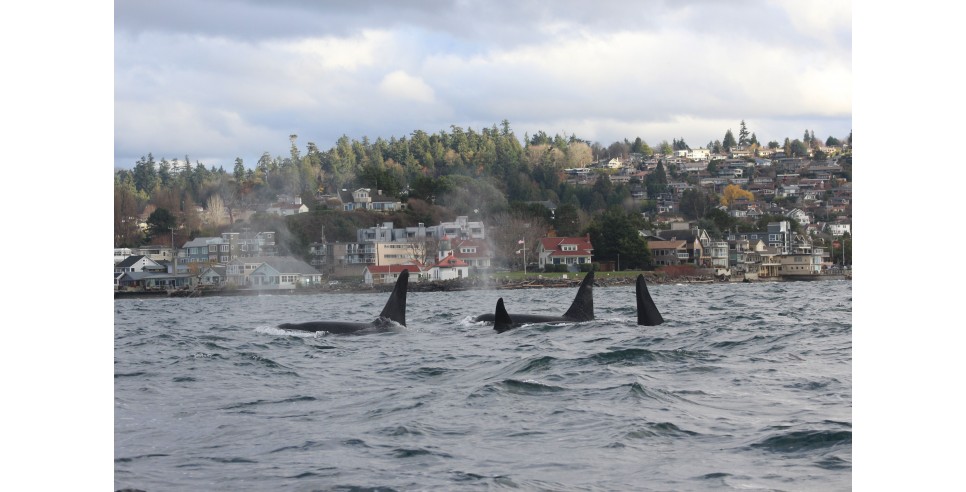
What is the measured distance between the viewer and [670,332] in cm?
2333

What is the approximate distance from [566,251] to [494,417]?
81.5 metres

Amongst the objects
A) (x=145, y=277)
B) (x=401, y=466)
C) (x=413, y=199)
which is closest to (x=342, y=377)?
(x=401, y=466)

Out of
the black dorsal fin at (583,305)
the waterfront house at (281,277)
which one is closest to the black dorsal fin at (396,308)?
the black dorsal fin at (583,305)

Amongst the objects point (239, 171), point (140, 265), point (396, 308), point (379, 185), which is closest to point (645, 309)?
point (396, 308)

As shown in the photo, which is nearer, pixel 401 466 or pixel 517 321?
pixel 401 466

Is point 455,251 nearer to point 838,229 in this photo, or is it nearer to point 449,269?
point 449,269

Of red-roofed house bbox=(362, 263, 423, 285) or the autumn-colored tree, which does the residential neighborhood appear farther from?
the autumn-colored tree

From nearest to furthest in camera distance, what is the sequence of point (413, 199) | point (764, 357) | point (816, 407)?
point (816, 407) → point (764, 357) → point (413, 199)

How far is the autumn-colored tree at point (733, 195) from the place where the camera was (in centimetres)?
15200

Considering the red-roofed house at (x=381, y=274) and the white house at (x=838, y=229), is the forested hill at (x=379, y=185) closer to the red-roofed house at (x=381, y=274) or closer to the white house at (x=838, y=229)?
the red-roofed house at (x=381, y=274)

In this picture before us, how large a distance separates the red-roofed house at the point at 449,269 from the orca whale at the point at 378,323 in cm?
6685
